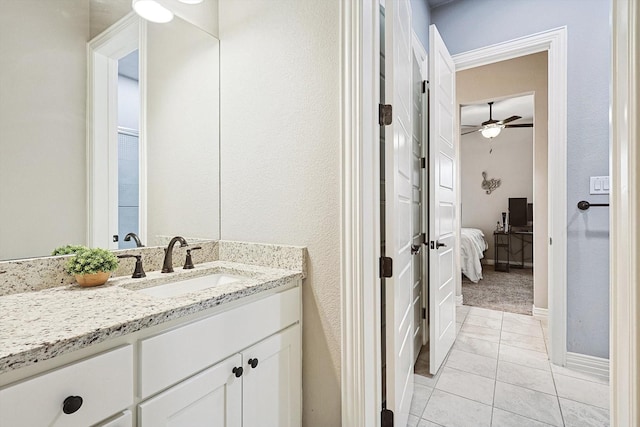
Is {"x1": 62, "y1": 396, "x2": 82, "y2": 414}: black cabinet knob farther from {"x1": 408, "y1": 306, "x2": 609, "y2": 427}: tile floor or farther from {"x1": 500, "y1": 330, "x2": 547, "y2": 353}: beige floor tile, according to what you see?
{"x1": 500, "y1": 330, "x2": 547, "y2": 353}: beige floor tile

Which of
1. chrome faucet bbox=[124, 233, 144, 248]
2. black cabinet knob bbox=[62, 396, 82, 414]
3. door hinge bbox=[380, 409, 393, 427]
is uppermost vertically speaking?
chrome faucet bbox=[124, 233, 144, 248]

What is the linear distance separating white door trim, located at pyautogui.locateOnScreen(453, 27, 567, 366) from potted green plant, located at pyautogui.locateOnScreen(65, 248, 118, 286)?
2.73 meters

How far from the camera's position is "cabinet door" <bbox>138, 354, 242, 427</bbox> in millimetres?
852

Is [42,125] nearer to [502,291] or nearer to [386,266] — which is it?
[386,266]

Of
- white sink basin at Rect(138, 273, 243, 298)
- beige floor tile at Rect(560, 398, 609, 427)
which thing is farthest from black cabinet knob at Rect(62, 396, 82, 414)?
beige floor tile at Rect(560, 398, 609, 427)

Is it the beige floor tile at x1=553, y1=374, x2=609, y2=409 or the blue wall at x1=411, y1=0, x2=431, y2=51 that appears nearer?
the beige floor tile at x1=553, y1=374, x2=609, y2=409

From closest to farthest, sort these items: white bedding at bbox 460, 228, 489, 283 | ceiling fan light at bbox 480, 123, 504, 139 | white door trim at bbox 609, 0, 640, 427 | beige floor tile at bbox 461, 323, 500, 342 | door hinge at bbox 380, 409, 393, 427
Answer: white door trim at bbox 609, 0, 640, 427 < door hinge at bbox 380, 409, 393, 427 < beige floor tile at bbox 461, 323, 500, 342 < white bedding at bbox 460, 228, 489, 283 < ceiling fan light at bbox 480, 123, 504, 139

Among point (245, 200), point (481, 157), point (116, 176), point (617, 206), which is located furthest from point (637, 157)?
point (481, 157)

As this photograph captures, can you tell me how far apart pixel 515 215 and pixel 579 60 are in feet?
14.5

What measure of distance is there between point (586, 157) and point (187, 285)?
2.66 meters

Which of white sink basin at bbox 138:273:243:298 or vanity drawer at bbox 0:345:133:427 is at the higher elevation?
white sink basin at bbox 138:273:243:298

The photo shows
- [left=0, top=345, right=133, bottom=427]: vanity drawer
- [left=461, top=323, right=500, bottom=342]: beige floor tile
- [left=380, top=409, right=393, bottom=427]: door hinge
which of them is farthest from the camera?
[left=461, top=323, right=500, bottom=342]: beige floor tile

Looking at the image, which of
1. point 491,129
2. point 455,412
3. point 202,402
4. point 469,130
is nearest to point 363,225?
point 202,402

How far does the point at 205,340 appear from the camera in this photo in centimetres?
98
